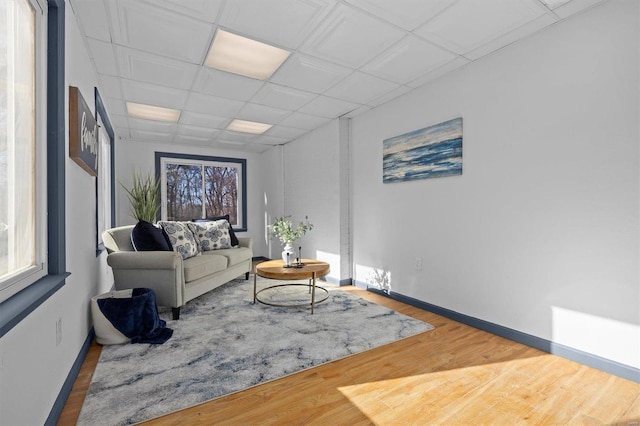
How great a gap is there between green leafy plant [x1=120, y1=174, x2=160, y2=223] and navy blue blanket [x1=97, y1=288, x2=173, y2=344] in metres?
3.03

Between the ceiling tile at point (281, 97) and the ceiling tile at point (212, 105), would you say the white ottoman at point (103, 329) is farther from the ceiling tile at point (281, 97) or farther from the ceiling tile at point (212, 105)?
the ceiling tile at point (281, 97)

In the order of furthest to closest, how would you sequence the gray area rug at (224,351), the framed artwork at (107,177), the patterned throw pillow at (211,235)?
the patterned throw pillow at (211,235), the framed artwork at (107,177), the gray area rug at (224,351)

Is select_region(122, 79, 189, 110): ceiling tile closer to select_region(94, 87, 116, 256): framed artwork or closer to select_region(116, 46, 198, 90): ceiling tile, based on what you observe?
select_region(116, 46, 198, 90): ceiling tile

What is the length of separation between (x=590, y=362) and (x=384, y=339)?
4.56 ft

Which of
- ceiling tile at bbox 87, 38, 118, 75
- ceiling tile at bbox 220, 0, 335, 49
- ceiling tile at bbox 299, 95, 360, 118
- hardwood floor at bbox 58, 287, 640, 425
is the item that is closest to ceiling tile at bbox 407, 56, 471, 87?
ceiling tile at bbox 299, 95, 360, 118

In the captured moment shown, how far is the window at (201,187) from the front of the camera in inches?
240

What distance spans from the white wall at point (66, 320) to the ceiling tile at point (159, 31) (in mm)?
311

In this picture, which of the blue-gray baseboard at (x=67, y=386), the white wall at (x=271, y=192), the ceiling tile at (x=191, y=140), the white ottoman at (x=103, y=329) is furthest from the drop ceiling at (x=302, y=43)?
the blue-gray baseboard at (x=67, y=386)

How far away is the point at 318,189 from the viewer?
5.11 meters

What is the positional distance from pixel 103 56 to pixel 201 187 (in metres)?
3.77

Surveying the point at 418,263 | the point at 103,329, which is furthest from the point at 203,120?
the point at 418,263

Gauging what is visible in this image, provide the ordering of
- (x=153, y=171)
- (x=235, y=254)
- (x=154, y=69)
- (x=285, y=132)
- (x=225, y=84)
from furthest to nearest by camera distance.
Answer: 1. (x=153, y=171)
2. (x=285, y=132)
3. (x=235, y=254)
4. (x=225, y=84)
5. (x=154, y=69)

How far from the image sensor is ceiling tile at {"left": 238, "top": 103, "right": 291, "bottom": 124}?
4.17 metres

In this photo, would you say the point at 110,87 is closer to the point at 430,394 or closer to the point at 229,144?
the point at 229,144
